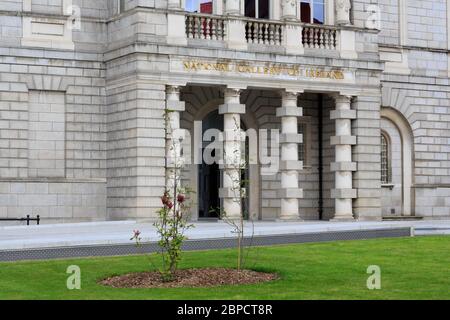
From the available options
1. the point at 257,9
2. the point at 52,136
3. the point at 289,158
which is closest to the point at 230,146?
the point at 289,158

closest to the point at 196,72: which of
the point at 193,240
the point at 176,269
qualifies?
the point at 193,240

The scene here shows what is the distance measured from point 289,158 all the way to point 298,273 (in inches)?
717

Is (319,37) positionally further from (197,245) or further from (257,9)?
(197,245)

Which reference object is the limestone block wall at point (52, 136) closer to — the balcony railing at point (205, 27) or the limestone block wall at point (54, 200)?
the limestone block wall at point (54, 200)

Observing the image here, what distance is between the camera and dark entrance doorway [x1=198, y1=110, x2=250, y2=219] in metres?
40.1

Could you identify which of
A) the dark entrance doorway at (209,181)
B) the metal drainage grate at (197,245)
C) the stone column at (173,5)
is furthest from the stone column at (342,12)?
the metal drainage grate at (197,245)

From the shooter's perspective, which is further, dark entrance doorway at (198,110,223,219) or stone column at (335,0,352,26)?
dark entrance doorway at (198,110,223,219)

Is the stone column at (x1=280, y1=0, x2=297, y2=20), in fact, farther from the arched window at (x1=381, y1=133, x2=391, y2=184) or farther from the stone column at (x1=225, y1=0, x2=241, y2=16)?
Answer: the arched window at (x1=381, y1=133, x2=391, y2=184)

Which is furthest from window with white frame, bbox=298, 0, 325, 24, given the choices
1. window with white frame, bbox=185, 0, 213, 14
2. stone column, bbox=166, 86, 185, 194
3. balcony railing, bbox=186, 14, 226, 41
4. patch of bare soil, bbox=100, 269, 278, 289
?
patch of bare soil, bbox=100, 269, 278, 289

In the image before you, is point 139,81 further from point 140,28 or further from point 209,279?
point 209,279

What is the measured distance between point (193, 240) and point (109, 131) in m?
12.0

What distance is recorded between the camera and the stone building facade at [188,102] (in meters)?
35.4

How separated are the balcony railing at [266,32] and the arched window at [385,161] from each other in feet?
19.9

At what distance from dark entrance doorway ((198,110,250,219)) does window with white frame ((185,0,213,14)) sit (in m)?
4.35
